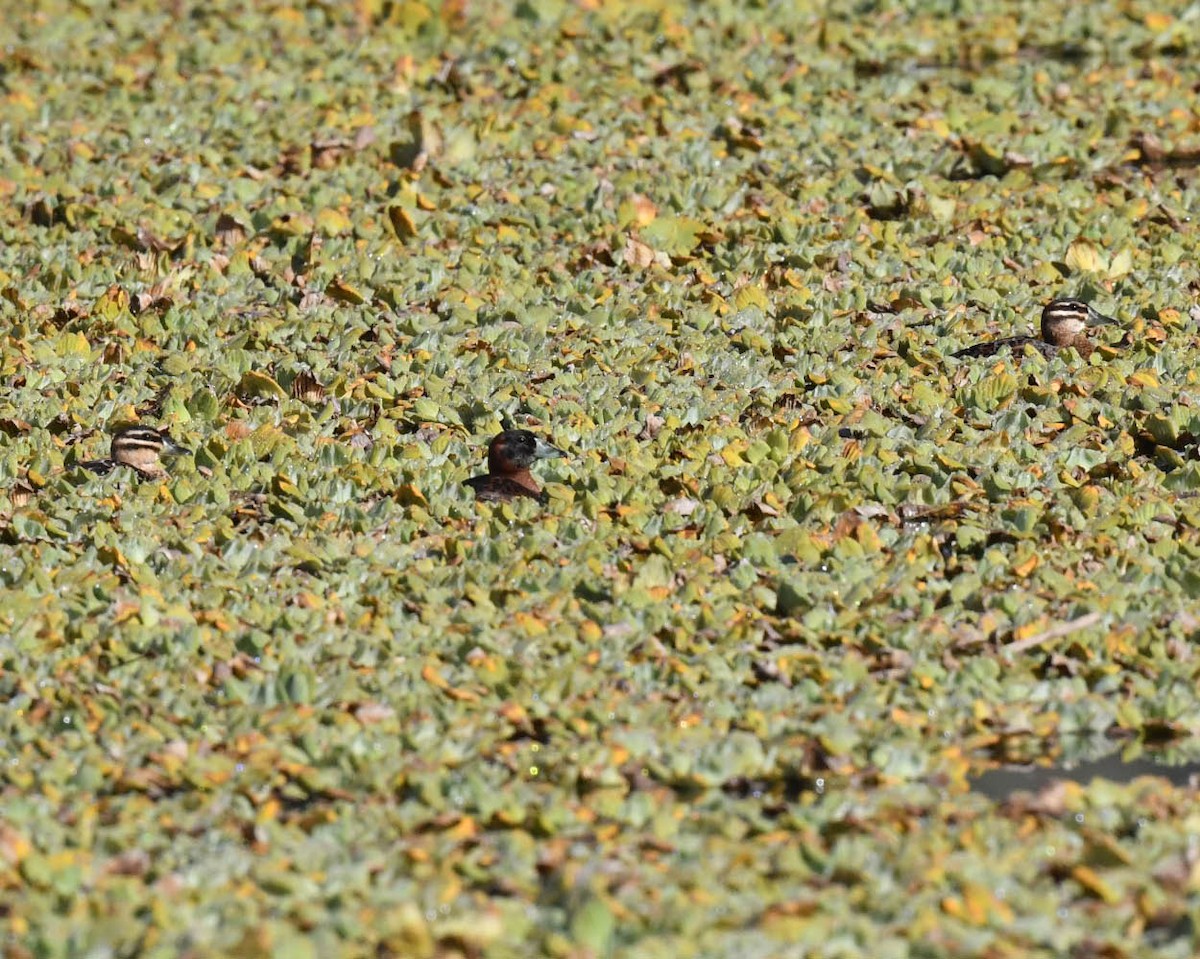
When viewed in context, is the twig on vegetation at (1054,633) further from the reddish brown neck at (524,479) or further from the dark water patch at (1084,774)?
the reddish brown neck at (524,479)

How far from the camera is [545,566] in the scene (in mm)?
5965

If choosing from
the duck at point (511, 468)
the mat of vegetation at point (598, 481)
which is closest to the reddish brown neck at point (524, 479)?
the duck at point (511, 468)

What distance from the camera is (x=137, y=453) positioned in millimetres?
6629

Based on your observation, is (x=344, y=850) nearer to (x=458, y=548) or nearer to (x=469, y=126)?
(x=458, y=548)

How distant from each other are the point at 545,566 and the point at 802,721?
1057 mm

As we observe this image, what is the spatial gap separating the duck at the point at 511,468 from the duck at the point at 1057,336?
5.86 feet

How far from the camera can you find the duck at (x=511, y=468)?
636 centimetres

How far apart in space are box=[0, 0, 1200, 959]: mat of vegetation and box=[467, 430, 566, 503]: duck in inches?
2.5

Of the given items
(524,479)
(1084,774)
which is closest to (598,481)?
(524,479)

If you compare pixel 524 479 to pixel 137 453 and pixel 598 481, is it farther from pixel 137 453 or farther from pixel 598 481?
pixel 137 453

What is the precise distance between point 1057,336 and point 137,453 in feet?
10.7

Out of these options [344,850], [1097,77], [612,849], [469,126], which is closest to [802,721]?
[612,849]

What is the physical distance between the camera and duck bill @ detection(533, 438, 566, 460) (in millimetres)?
6559

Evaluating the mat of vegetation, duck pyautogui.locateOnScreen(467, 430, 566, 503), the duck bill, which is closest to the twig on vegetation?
the mat of vegetation
